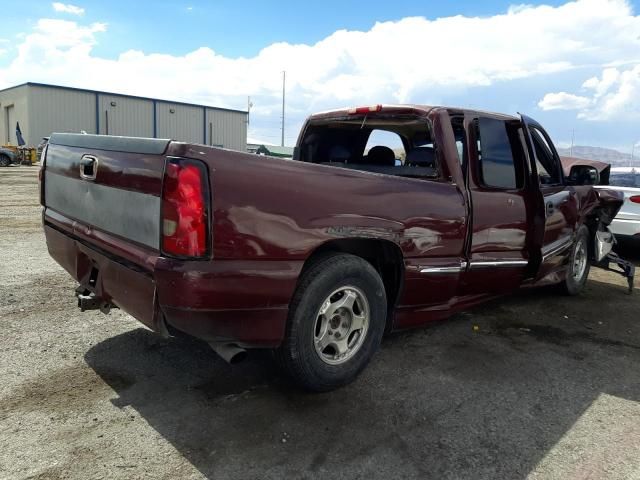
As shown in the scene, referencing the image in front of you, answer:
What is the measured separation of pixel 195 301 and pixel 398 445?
49.2 inches

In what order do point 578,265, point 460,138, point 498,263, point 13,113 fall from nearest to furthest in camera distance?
point 460,138 → point 498,263 → point 578,265 → point 13,113

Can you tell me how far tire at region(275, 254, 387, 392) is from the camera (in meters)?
2.84

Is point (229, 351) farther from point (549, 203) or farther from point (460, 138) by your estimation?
point (549, 203)

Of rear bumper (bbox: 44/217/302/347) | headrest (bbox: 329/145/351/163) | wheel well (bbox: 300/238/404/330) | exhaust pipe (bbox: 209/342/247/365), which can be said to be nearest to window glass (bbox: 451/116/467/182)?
wheel well (bbox: 300/238/404/330)

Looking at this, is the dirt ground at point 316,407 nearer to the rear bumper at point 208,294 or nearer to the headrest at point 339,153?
the rear bumper at point 208,294

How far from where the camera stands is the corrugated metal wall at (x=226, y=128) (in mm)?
48062

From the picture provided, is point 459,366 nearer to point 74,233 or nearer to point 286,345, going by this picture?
point 286,345

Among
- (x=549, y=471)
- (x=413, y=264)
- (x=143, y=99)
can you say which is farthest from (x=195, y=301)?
(x=143, y=99)

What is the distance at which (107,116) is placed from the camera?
42.5m

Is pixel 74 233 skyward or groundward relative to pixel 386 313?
skyward

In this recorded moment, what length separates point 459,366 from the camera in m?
3.65

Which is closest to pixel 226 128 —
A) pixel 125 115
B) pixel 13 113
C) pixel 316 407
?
pixel 125 115

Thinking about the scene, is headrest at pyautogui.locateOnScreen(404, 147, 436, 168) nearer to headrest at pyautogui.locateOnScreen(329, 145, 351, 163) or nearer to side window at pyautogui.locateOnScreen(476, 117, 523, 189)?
side window at pyautogui.locateOnScreen(476, 117, 523, 189)

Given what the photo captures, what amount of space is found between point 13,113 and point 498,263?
4893 centimetres
